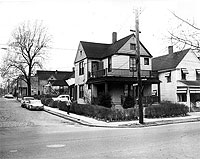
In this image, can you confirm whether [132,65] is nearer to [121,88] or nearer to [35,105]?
[121,88]

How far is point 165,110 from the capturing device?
2252 centimetres

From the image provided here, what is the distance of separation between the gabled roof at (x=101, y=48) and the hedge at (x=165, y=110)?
10211 mm

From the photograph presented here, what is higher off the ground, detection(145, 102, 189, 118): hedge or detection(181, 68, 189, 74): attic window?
detection(181, 68, 189, 74): attic window

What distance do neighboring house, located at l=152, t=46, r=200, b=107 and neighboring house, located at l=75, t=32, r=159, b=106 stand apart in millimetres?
3530

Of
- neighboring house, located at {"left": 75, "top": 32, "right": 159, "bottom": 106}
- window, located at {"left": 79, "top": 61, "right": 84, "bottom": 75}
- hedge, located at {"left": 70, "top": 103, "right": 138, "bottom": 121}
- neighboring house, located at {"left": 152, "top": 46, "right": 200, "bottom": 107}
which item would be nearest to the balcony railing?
neighboring house, located at {"left": 75, "top": 32, "right": 159, "bottom": 106}

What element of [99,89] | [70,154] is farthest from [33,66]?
[70,154]

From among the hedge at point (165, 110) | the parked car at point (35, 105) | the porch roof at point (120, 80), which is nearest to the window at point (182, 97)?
the porch roof at point (120, 80)

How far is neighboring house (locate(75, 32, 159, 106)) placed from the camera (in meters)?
28.8

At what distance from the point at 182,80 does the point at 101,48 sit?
11.7 m

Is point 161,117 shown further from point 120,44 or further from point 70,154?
point 70,154

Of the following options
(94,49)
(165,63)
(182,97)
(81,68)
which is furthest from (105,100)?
(165,63)

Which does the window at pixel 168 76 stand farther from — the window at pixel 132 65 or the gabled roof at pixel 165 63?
the window at pixel 132 65

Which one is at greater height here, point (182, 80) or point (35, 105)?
point (182, 80)

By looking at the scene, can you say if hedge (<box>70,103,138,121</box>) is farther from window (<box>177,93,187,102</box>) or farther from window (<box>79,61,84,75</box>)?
window (<box>177,93,187,102</box>)
